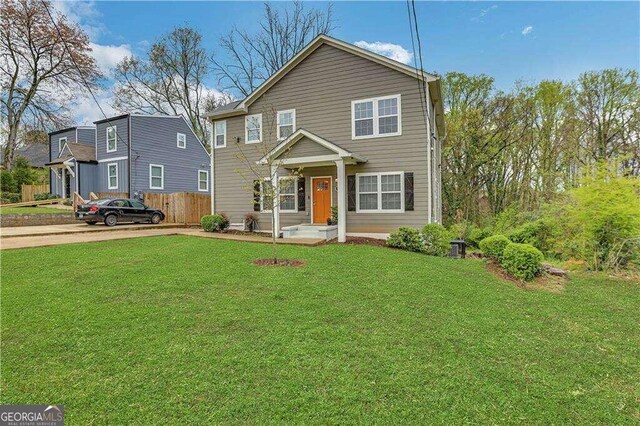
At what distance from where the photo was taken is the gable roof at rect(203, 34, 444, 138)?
36.8 ft

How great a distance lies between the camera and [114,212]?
15.7m

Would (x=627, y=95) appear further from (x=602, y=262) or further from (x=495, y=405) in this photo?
(x=495, y=405)

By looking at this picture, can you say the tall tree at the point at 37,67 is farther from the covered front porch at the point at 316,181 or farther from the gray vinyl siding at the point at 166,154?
the covered front porch at the point at 316,181

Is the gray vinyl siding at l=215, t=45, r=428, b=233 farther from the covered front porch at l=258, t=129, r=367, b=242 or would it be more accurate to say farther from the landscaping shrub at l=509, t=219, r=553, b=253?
the landscaping shrub at l=509, t=219, r=553, b=253

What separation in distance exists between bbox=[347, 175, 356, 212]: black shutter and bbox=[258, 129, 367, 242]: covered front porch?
1.00 feet

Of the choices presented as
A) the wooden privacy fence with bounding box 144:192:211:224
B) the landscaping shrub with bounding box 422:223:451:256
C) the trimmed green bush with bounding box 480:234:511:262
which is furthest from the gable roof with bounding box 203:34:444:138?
the wooden privacy fence with bounding box 144:192:211:224

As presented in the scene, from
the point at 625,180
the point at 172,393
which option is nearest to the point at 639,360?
the point at 172,393

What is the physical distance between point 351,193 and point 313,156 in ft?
7.04

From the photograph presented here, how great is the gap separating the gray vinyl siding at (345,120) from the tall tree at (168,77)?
17699mm

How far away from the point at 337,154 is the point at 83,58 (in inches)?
919

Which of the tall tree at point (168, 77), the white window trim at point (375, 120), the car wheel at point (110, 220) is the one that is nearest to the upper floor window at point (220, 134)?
the white window trim at point (375, 120)

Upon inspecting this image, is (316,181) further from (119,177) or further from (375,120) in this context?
(119,177)

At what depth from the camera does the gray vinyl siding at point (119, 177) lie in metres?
20.5

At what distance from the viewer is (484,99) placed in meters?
17.3
